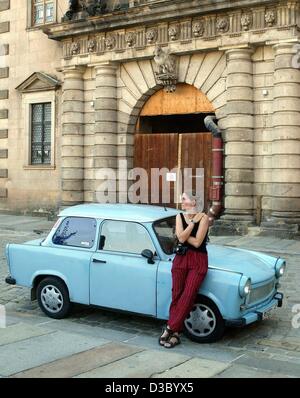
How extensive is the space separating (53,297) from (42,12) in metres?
16.1

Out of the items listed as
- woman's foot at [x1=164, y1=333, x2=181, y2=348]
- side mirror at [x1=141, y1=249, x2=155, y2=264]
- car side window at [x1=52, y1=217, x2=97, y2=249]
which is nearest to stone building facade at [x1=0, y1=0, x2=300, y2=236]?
car side window at [x1=52, y1=217, x2=97, y2=249]

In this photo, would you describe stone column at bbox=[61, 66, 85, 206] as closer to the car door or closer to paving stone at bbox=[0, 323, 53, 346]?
the car door

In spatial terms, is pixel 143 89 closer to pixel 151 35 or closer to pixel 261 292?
pixel 151 35

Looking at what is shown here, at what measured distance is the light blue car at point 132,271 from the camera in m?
6.65

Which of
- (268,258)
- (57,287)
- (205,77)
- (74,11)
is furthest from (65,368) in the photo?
(74,11)

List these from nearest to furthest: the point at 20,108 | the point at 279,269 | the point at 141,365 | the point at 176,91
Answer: the point at 141,365 → the point at 279,269 → the point at 176,91 → the point at 20,108

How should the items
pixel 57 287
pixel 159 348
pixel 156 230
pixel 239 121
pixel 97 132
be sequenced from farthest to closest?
pixel 97 132 → pixel 239 121 → pixel 57 287 → pixel 156 230 → pixel 159 348

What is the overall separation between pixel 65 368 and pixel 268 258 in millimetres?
3223

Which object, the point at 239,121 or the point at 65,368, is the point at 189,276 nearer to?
the point at 65,368

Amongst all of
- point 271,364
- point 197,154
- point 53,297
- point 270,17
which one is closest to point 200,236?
point 271,364

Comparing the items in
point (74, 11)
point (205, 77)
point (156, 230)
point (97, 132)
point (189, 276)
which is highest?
point (74, 11)

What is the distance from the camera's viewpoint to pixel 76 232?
796cm

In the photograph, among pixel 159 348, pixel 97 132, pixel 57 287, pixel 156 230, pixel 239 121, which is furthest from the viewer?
pixel 97 132

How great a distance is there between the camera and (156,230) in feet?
24.2
